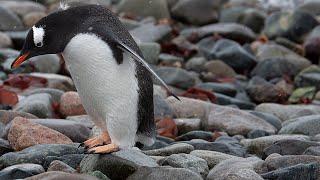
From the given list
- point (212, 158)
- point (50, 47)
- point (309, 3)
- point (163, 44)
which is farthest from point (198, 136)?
point (309, 3)

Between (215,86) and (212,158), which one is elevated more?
(212,158)

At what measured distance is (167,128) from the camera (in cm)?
657

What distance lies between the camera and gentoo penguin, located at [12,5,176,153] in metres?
4.36

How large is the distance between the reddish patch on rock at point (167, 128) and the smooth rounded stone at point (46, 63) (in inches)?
110

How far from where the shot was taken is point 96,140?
4.74m

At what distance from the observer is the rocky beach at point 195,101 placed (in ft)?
15.2

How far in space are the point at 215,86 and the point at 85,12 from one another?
186 inches

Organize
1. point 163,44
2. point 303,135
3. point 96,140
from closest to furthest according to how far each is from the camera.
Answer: point 96,140 → point 303,135 → point 163,44

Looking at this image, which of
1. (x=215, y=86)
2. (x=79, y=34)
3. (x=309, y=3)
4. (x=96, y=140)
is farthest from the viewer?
(x=309, y=3)

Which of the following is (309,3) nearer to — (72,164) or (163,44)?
(163,44)

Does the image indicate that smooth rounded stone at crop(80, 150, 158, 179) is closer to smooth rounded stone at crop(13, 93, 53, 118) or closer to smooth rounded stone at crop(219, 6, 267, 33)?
smooth rounded stone at crop(13, 93, 53, 118)

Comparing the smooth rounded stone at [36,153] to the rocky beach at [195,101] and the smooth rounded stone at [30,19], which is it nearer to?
the rocky beach at [195,101]

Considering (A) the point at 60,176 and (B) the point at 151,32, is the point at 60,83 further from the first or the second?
(A) the point at 60,176

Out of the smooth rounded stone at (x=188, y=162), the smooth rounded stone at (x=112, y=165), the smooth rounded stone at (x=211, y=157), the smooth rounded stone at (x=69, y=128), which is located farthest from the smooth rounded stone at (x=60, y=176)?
the smooth rounded stone at (x=69, y=128)
